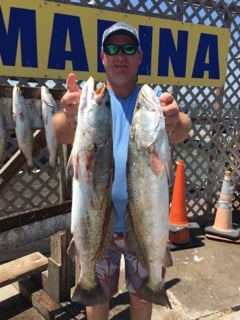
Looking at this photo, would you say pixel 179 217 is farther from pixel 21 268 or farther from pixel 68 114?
pixel 68 114

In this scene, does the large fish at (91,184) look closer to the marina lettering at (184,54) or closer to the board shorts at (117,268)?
the board shorts at (117,268)

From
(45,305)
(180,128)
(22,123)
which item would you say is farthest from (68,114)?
(45,305)

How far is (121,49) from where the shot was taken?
85.9 inches

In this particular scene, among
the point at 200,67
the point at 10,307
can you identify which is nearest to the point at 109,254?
the point at 10,307

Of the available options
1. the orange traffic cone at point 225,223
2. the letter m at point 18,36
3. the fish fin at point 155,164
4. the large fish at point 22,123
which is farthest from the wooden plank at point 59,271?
the orange traffic cone at point 225,223

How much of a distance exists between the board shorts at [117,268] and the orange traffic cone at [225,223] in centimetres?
305

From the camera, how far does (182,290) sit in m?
3.96

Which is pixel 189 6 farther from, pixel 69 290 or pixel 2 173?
pixel 69 290

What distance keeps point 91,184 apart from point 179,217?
3.36m

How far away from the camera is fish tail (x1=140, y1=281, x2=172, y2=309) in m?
2.11

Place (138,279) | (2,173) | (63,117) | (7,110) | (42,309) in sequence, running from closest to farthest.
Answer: (63,117) → (138,279) → (7,110) → (2,173) → (42,309)

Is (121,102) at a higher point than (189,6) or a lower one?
lower

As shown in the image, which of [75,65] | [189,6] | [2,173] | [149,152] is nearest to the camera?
[149,152]

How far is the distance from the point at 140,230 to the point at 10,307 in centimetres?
215
